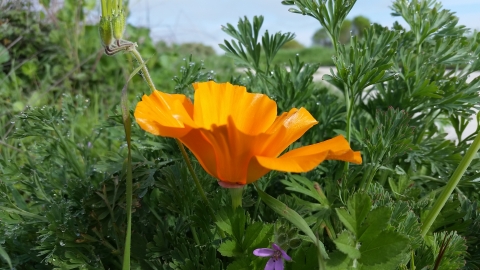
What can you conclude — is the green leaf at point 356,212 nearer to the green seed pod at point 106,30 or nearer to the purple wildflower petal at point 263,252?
the purple wildflower petal at point 263,252

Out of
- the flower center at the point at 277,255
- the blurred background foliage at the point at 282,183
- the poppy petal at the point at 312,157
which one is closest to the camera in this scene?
the poppy petal at the point at 312,157

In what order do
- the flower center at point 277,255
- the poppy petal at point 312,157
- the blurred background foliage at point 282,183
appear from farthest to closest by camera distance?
the blurred background foliage at point 282,183
the flower center at point 277,255
the poppy petal at point 312,157

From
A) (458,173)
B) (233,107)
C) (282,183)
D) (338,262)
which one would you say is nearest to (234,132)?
(233,107)

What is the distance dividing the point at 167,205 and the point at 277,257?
30cm

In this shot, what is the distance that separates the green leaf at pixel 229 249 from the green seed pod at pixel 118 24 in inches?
14.6

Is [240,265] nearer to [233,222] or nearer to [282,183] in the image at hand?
[233,222]

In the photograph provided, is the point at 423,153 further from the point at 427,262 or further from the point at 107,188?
the point at 107,188

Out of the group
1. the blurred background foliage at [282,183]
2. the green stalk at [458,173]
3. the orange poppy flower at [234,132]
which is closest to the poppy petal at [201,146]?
the orange poppy flower at [234,132]

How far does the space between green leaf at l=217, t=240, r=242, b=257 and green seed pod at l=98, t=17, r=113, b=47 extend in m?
0.37

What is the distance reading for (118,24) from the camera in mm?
694

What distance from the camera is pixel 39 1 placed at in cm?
257

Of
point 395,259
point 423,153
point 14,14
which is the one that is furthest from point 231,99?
point 14,14

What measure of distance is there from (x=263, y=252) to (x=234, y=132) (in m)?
0.20

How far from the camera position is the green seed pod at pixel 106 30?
69 centimetres
